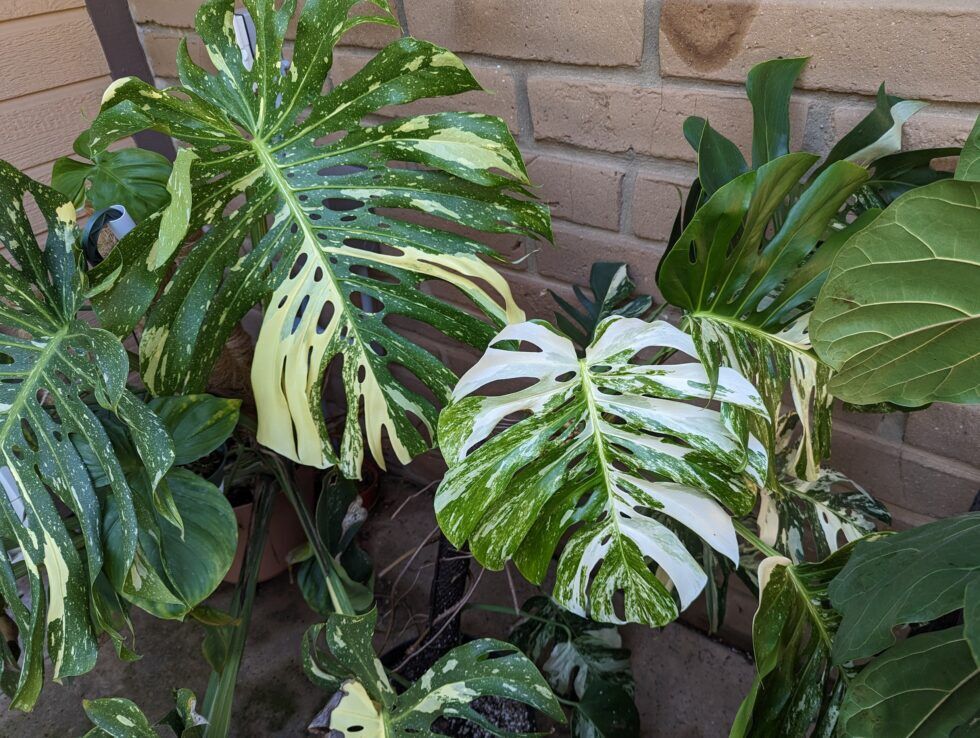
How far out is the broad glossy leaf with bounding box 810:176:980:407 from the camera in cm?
37

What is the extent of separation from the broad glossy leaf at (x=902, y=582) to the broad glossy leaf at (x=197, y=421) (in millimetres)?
659

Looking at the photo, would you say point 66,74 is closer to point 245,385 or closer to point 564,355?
point 245,385

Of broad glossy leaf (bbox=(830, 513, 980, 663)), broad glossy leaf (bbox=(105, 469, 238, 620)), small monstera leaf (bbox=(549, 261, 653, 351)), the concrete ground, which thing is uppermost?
small monstera leaf (bbox=(549, 261, 653, 351))

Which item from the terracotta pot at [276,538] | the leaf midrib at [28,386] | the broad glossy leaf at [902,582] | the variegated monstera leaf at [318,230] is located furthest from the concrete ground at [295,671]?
the broad glossy leaf at [902,582]

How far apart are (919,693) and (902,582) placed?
8 centimetres

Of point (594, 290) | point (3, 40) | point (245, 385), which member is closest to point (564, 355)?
point (594, 290)

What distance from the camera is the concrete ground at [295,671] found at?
3.84ft

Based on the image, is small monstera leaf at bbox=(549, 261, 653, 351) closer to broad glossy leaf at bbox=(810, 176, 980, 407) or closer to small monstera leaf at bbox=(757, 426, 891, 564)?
small monstera leaf at bbox=(757, 426, 891, 564)

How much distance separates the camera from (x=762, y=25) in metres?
0.71

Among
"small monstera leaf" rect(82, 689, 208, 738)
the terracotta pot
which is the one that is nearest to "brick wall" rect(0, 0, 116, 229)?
the terracotta pot

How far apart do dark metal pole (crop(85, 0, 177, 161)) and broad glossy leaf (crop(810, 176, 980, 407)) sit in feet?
4.63

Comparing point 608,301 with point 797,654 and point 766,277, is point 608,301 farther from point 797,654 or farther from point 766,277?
point 797,654

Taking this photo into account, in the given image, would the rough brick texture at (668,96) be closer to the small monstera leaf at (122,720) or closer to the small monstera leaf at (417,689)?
the small monstera leaf at (417,689)

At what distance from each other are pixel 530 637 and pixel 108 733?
1.89ft
